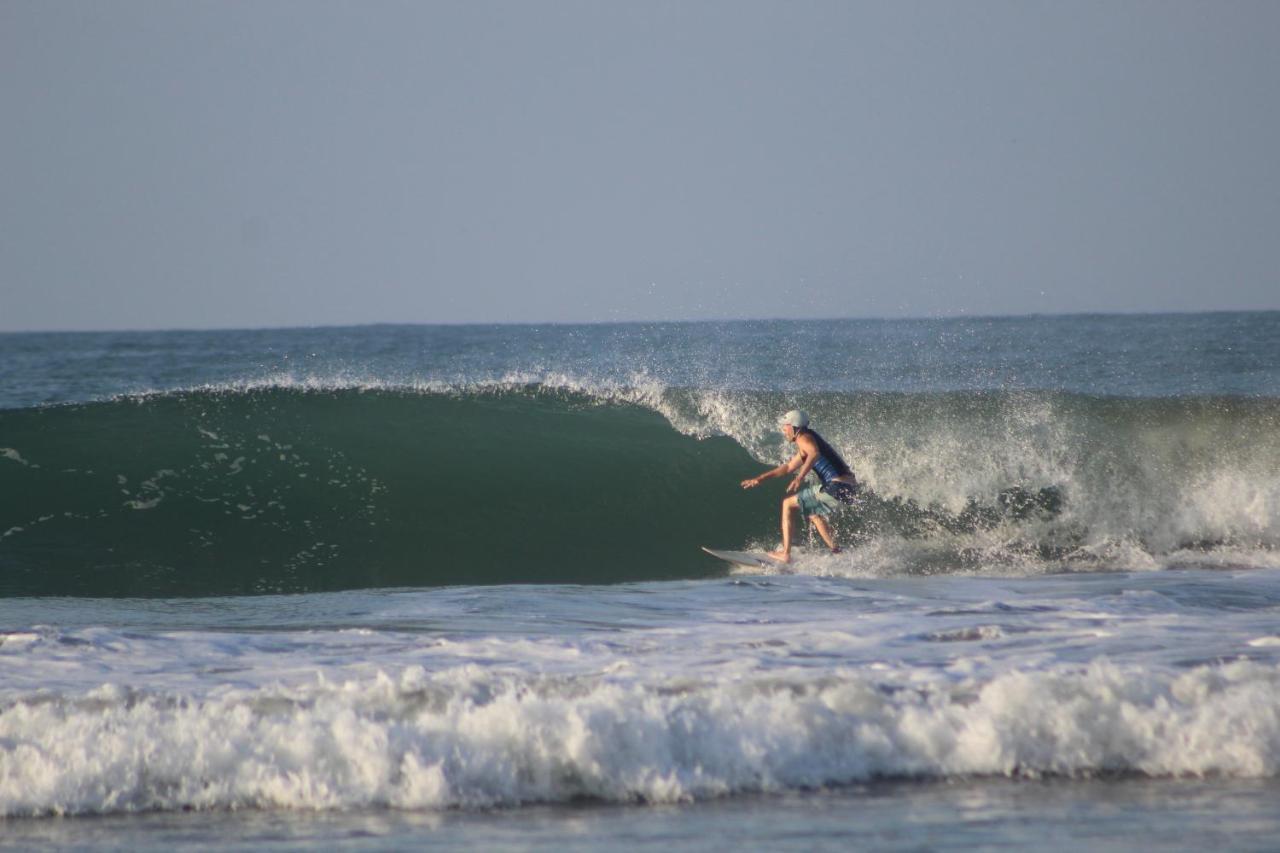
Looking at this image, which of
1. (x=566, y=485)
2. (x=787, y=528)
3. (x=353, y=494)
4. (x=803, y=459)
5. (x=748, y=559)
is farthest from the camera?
(x=566, y=485)

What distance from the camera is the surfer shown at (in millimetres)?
11008

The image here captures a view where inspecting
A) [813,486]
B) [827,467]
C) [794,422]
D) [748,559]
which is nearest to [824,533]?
[813,486]

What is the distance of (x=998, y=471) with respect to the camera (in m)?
13.9

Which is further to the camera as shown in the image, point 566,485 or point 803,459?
point 566,485

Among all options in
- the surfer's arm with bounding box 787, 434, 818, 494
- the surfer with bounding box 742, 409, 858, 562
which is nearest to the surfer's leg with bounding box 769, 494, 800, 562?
the surfer with bounding box 742, 409, 858, 562

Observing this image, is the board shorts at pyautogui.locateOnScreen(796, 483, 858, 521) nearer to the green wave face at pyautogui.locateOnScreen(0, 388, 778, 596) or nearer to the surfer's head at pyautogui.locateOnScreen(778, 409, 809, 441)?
the surfer's head at pyautogui.locateOnScreen(778, 409, 809, 441)

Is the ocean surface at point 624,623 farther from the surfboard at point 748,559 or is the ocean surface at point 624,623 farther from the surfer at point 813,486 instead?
the surfer at point 813,486

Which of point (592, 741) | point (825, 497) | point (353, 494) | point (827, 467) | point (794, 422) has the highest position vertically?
point (794, 422)

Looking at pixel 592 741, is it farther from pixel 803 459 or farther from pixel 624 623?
pixel 803 459

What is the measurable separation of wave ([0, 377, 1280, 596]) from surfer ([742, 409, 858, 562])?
0.39 metres

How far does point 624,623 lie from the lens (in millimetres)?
7945

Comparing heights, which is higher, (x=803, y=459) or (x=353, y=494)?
(x=803, y=459)

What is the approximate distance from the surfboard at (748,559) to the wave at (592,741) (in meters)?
5.05

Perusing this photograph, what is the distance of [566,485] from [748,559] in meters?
3.08
